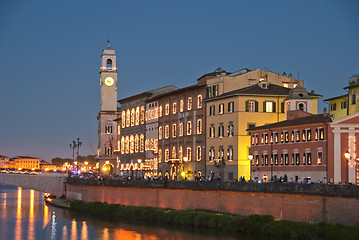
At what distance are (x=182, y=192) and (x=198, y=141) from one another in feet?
61.1

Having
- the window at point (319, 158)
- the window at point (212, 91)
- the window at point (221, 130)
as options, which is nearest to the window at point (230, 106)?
the window at point (221, 130)

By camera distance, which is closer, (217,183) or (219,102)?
(217,183)

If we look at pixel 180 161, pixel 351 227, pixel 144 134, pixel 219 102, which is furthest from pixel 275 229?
pixel 144 134

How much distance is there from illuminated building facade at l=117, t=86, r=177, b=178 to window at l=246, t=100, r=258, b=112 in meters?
27.5

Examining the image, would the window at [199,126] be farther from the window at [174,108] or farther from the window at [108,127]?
the window at [108,127]

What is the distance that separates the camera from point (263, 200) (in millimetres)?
60438

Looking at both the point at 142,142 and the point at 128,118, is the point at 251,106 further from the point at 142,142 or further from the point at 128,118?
the point at 128,118

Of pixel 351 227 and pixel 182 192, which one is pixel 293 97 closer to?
pixel 182 192

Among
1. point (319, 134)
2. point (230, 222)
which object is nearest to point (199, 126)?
point (319, 134)

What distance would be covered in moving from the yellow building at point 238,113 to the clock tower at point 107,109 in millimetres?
57857

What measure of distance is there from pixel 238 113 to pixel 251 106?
1.78 metres

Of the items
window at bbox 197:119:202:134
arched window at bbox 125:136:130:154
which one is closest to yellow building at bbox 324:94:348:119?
window at bbox 197:119:202:134

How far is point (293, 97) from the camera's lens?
80.1 metres

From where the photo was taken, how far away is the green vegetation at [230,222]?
Answer: 5109cm
